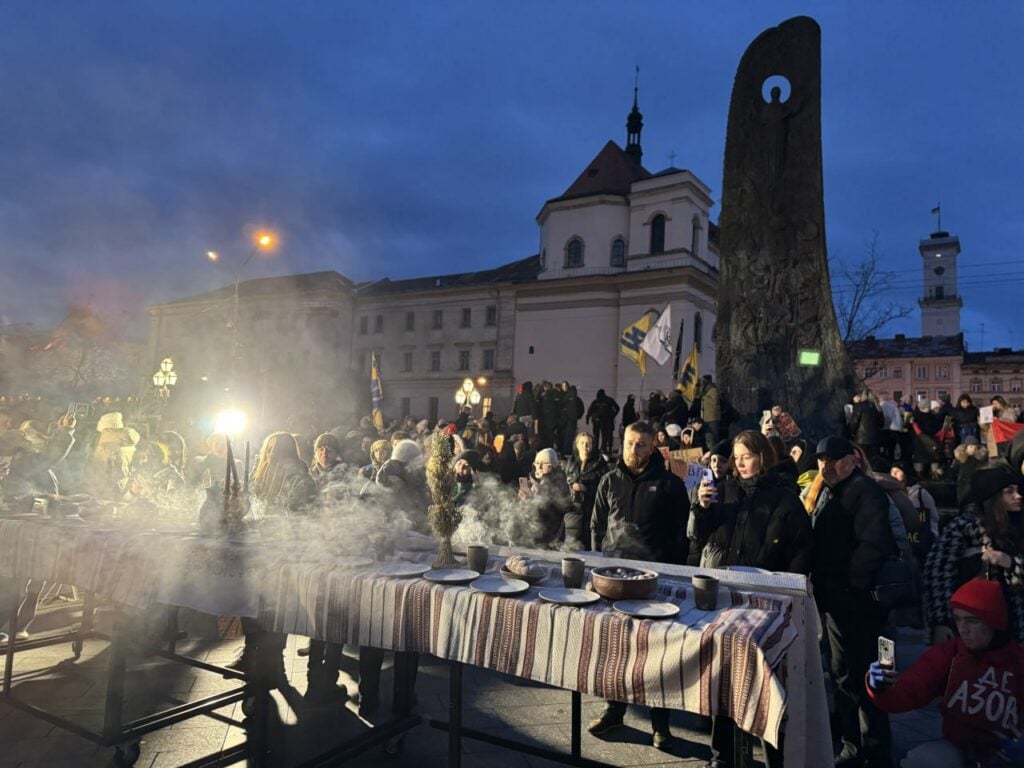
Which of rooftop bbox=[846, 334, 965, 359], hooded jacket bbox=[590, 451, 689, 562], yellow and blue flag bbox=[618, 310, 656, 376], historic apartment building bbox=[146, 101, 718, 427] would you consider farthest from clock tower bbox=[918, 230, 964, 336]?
hooded jacket bbox=[590, 451, 689, 562]

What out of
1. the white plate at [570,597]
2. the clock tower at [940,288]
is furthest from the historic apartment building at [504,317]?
the clock tower at [940,288]

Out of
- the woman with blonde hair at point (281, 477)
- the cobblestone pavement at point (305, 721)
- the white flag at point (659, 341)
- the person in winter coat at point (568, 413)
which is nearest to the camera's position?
the cobblestone pavement at point (305, 721)

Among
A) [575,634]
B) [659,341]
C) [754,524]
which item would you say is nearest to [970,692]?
[754,524]

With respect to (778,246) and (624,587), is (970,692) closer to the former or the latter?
(624,587)

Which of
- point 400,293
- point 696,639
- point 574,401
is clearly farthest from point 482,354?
point 696,639

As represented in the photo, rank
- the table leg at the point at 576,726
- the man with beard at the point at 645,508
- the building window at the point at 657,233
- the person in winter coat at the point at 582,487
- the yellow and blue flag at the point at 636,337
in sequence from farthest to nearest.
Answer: the building window at the point at 657,233
the yellow and blue flag at the point at 636,337
the person in winter coat at the point at 582,487
the man with beard at the point at 645,508
the table leg at the point at 576,726

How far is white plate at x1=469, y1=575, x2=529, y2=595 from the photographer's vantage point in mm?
2752

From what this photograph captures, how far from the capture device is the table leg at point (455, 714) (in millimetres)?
2911

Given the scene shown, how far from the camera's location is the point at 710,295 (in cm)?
3697

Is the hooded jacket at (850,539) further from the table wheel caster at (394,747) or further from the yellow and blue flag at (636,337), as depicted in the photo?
the yellow and blue flag at (636,337)

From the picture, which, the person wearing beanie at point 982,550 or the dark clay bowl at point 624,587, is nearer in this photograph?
the dark clay bowl at point 624,587

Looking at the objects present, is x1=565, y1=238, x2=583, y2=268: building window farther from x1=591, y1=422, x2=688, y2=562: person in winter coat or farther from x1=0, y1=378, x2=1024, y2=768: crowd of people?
x1=591, y1=422, x2=688, y2=562: person in winter coat

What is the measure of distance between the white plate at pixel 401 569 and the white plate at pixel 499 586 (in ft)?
1.03

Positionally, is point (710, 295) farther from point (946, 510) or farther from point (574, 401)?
point (946, 510)
